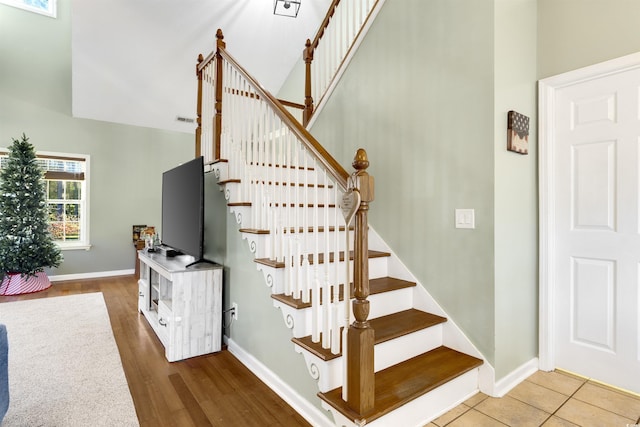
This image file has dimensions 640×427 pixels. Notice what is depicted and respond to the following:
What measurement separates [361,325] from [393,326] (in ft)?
2.21

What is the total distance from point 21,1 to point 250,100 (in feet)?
17.1

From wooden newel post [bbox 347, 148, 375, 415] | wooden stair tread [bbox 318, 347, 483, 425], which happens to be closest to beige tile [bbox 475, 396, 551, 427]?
wooden stair tread [bbox 318, 347, 483, 425]

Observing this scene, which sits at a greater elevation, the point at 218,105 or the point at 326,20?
the point at 326,20

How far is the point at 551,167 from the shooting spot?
241 cm

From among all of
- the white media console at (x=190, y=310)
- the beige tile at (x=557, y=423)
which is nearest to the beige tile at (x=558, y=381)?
the beige tile at (x=557, y=423)

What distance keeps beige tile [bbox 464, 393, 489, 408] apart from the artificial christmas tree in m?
5.78

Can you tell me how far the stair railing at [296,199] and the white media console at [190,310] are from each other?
709mm

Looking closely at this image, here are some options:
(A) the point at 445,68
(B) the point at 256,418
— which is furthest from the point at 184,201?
(A) the point at 445,68

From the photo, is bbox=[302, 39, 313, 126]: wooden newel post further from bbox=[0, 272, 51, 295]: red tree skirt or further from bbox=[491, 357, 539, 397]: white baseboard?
bbox=[0, 272, 51, 295]: red tree skirt

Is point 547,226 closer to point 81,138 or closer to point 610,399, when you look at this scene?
point 610,399

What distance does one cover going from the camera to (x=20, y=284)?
4723 mm

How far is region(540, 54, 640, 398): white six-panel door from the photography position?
2.11m

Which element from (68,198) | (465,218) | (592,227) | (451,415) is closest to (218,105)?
(465,218)

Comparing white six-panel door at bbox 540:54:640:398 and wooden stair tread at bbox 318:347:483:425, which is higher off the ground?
white six-panel door at bbox 540:54:640:398
